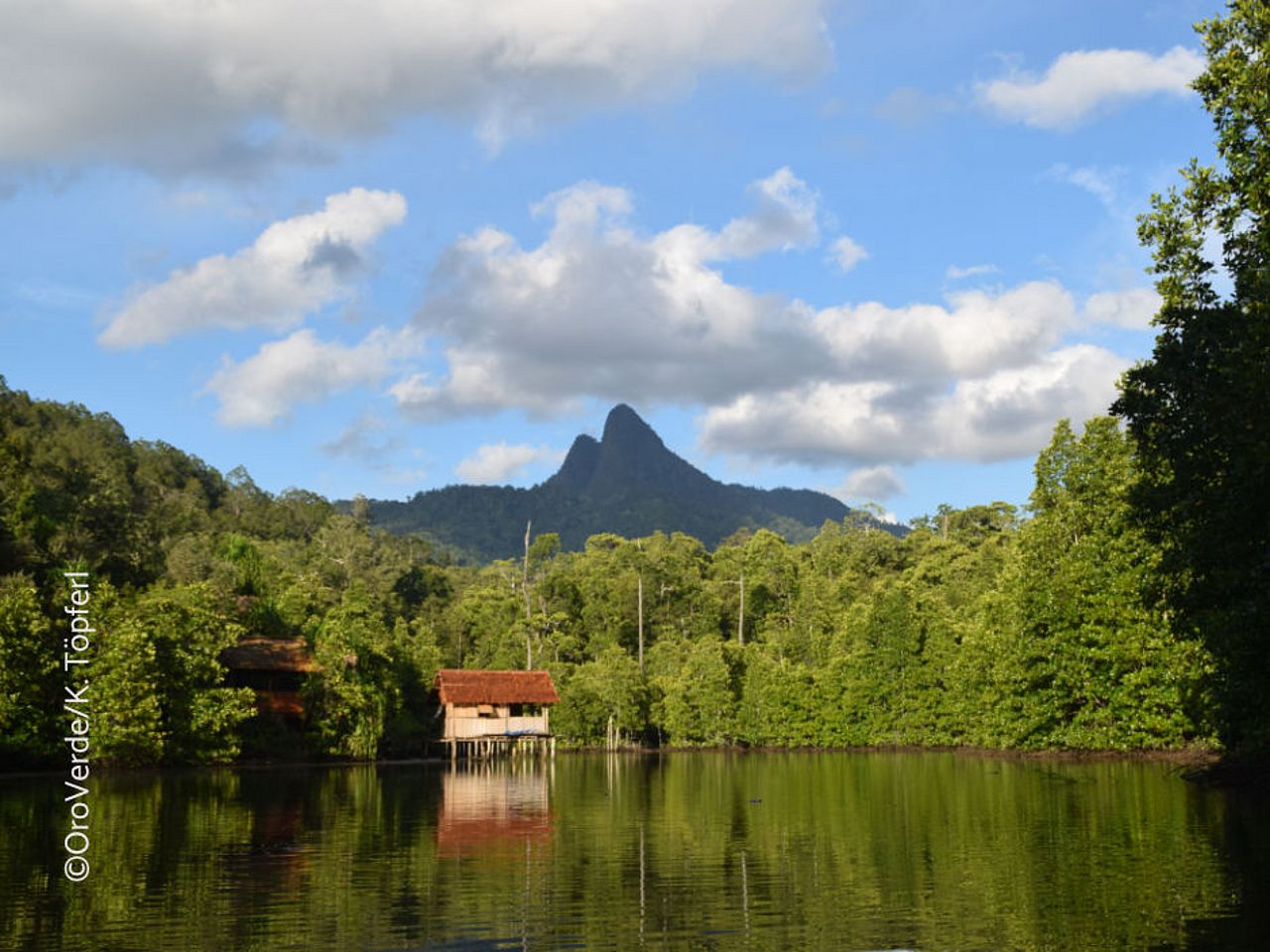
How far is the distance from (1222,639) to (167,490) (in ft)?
389

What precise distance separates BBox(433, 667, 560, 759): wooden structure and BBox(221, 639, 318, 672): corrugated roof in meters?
11.9

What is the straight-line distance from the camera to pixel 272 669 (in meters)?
58.7

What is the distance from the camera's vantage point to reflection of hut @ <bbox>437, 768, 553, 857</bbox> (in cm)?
2319

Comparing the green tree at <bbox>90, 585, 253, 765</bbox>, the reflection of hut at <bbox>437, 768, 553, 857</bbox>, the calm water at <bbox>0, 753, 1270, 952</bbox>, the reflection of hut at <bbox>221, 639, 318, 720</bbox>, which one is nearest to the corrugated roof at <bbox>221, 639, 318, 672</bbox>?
the reflection of hut at <bbox>221, 639, 318, 720</bbox>

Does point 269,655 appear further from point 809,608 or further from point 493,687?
point 809,608

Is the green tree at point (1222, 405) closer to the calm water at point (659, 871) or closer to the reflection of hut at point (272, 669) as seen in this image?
the calm water at point (659, 871)

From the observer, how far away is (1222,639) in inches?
800

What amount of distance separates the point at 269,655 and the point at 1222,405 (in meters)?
51.0

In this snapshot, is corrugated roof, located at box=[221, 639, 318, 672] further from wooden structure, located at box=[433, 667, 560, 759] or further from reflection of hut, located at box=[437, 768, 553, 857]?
reflection of hut, located at box=[437, 768, 553, 857]

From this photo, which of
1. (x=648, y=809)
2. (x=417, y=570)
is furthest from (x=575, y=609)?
(x=648, y=809)

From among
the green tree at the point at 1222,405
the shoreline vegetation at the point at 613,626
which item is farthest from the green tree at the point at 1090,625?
the green tree at the point at 1222,405

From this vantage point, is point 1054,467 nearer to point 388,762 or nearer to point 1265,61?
point 1265,61

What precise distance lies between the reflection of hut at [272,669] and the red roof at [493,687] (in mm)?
11878

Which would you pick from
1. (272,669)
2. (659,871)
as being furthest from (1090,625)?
(272,669)
